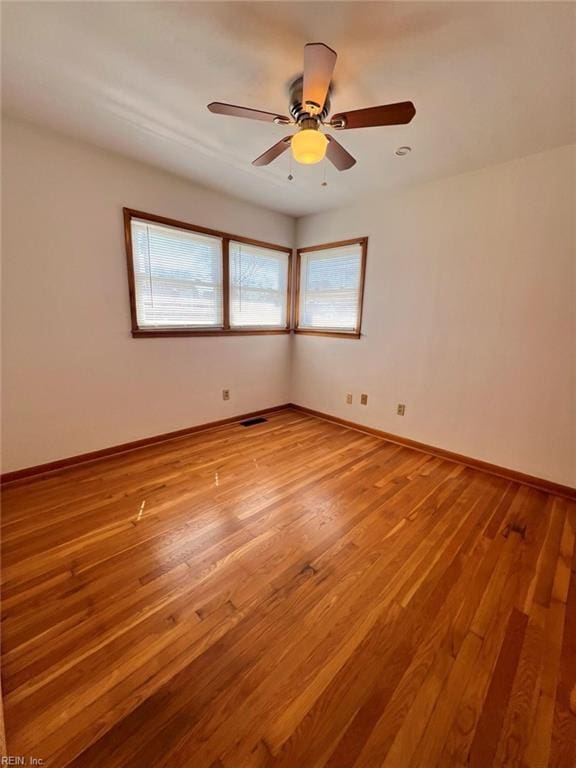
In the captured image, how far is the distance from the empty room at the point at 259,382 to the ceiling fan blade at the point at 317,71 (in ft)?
0.03

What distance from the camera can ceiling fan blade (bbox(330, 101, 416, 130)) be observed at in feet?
4.56

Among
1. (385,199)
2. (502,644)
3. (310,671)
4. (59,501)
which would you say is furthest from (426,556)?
(385,199)

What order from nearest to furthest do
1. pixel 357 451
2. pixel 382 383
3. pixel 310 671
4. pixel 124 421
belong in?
pixel 310 671 < pixel 124 421 < pixel 357 451 < pixel 382 383

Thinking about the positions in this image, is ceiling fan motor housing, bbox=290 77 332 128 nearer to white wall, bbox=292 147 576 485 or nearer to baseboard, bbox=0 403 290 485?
white wall, bbox=292 147 576 485

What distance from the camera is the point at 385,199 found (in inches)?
121

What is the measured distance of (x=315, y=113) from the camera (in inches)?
61.9

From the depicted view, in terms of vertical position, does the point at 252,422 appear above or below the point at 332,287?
below

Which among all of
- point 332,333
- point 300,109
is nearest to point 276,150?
point 300,109

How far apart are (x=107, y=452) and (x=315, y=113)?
292 cm

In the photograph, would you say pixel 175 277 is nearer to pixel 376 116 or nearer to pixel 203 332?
pixel 203 332

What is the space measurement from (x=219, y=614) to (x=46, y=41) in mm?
2758

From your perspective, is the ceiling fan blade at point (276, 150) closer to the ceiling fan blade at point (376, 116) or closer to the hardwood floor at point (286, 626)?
the ceiling fan blade at point (376, 116)

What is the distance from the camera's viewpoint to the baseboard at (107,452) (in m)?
2.28

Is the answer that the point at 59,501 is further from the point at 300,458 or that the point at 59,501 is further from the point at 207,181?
the point at 207,181
